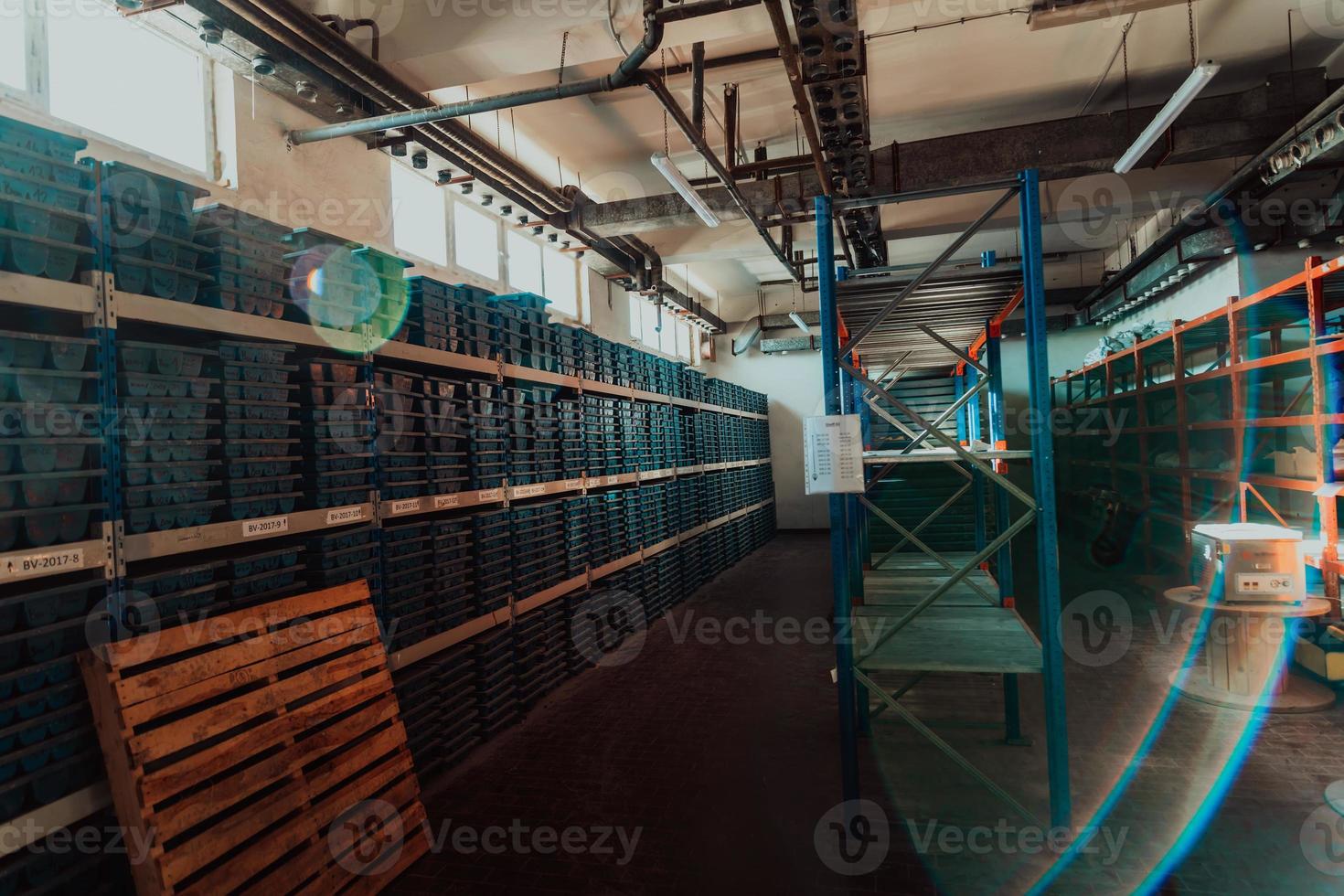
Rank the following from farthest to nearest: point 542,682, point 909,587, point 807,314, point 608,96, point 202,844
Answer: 1. point 807,314
2. point 608,96
3. point 542,682
4. point 909,587
5. point 202,844

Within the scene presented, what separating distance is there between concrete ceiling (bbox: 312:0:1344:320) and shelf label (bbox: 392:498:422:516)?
124 inches

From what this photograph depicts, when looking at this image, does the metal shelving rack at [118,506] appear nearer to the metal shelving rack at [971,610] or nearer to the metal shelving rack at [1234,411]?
the metal shelving rack at [971,610]

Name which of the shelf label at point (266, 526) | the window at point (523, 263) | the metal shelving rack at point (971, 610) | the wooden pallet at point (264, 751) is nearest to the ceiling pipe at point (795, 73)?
the metal shelving rack at point (971, 610)

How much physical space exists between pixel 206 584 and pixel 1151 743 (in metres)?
5.39

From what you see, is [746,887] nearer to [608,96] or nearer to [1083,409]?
[608,96]

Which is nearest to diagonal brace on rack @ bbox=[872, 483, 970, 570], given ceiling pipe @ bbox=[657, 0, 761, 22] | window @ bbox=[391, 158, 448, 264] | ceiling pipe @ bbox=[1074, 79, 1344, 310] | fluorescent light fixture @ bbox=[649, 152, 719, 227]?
fluorescent light fixture @ bbox=[649, 152, 719, 227]

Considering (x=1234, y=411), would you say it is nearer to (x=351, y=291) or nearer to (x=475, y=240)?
(x=351, y=291)

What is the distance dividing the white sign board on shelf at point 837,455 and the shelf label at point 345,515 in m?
2.45

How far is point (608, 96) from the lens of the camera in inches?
251

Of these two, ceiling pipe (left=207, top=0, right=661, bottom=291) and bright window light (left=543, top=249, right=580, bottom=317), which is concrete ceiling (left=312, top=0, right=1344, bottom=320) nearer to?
ceiling pipe (left=207, top=0, right=661, bottom=291)

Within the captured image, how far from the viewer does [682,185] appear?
5.73 m

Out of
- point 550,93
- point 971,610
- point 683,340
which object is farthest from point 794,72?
point 683,340

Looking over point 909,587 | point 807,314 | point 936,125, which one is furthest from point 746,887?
point 807,314

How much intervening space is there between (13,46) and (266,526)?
289 cm
